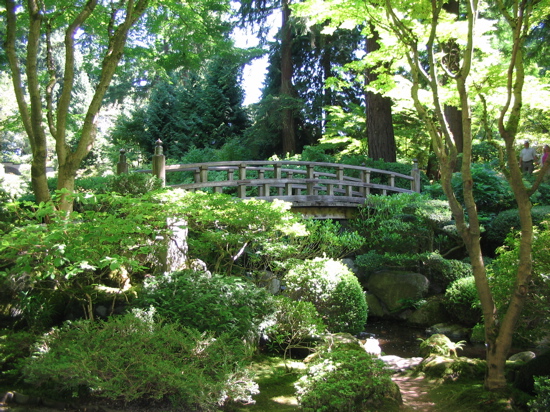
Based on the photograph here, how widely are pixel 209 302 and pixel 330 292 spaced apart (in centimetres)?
264

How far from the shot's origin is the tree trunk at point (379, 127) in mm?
16375

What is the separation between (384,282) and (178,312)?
634 centimetres

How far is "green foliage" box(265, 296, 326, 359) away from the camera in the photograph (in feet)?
20.5

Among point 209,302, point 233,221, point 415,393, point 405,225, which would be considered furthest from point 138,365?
point 405,225

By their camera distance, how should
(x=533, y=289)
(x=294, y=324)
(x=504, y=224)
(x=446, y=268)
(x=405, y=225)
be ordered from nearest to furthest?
(x=533, y=289) < (x=294, y=324) < (x=446, y=268) < (x=405, y=225) < (x=504, y=224)

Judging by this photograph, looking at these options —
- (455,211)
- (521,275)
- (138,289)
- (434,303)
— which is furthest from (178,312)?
(434,303)

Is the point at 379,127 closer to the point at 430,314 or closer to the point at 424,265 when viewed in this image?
the point at 424,265

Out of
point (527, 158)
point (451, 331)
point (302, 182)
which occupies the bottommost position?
point (451, 331)

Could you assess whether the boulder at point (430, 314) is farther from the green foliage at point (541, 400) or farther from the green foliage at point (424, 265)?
the green foliage at point (541, 400)

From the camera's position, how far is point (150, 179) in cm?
888

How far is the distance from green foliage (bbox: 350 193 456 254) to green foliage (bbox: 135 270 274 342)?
5.58 m

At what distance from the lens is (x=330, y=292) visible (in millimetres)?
7758

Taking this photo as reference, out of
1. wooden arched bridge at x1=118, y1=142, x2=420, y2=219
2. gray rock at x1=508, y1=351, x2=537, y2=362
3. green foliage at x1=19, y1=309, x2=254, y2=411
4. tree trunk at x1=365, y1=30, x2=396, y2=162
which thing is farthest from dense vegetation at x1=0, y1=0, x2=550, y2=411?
tree trunk at x1=365, y1=30, x2=396, y2=162

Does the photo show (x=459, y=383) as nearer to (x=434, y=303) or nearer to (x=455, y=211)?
(x=455, y=211)
